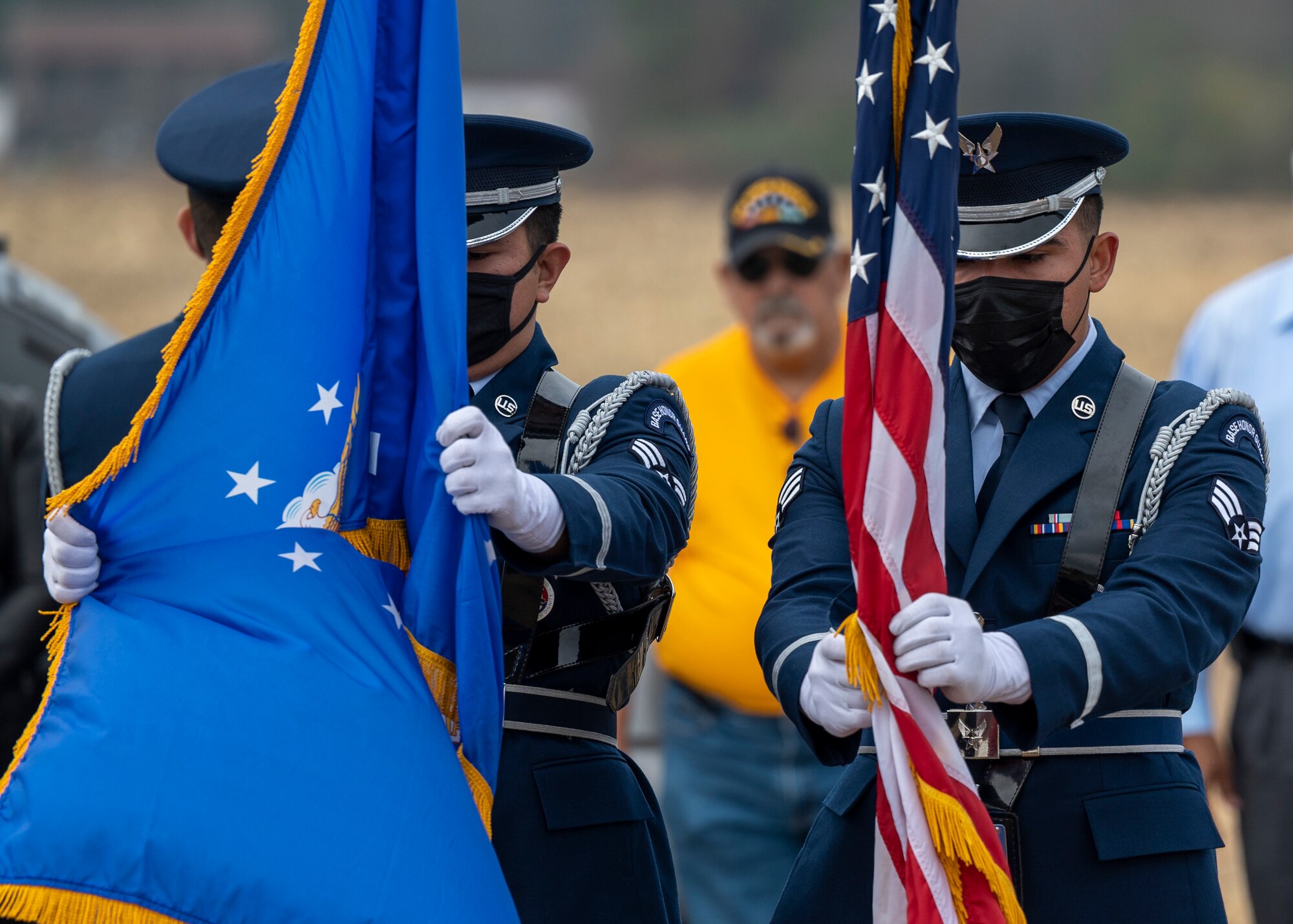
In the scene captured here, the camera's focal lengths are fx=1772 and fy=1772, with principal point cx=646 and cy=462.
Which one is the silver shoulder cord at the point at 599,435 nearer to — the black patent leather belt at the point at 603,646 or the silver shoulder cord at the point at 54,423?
the black patent leather belt at the point at 603,646

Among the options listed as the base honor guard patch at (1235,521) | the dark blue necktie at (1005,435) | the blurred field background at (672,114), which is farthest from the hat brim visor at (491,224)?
the blurred field background at (672,114)

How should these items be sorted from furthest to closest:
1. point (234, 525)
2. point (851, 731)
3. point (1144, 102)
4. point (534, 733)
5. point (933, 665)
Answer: point (1144, 102)
point (534, 733)
point (234, 525)
point (851, 731)
point (933, 665)

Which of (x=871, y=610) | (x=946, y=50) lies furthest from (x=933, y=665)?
(x=946, y=50)

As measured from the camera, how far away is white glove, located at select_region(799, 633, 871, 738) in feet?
8.02

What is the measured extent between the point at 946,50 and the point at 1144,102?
21678mm

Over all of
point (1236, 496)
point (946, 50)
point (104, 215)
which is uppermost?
point (104, 215)

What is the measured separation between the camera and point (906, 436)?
8.24 ft

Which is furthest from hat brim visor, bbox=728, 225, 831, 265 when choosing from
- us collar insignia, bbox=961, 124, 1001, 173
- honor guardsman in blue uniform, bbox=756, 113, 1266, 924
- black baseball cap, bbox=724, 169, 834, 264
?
us collar insignia, bbox=961, 124, 1001, 173

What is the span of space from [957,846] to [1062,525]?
552 mm

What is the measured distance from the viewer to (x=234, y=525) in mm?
2695

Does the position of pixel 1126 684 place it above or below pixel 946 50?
below

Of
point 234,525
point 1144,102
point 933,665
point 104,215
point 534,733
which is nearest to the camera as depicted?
point 933,665

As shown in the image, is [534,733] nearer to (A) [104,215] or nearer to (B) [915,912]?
(B) [915,912]

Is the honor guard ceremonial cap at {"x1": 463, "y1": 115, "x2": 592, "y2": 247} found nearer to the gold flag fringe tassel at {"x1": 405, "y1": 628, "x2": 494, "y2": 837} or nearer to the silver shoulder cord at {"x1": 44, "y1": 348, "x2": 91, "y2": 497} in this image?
the gold flag fringe tassel at {"x1": 405, "y1": 628, "x2": 494, "y2": 837}
